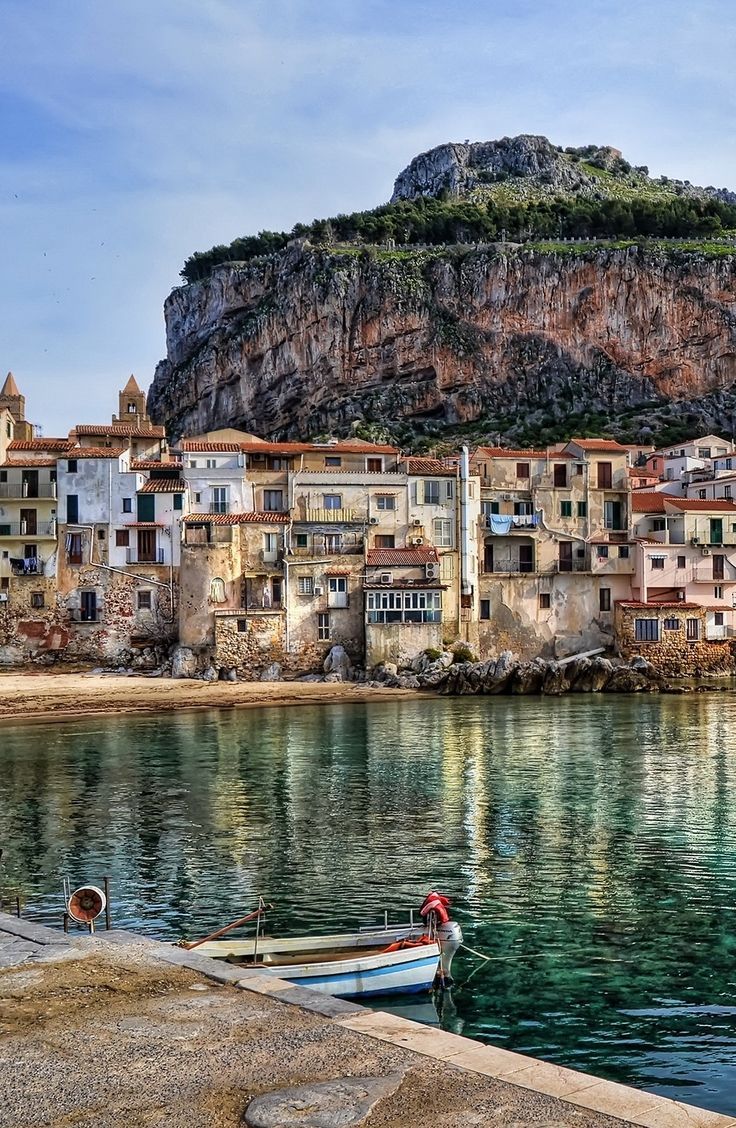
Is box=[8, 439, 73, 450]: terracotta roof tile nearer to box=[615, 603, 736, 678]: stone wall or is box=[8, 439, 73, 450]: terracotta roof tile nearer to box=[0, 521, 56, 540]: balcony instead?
box=[0, 521, 56, 540]: balcony

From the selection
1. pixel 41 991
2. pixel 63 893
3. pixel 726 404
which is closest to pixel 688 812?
pixel 63 893

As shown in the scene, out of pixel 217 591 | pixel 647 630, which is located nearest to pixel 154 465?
pixel 217 591

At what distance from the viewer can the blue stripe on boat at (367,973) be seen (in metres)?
16.2

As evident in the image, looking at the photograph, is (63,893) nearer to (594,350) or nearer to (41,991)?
(41,991)

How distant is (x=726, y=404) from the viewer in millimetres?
130500

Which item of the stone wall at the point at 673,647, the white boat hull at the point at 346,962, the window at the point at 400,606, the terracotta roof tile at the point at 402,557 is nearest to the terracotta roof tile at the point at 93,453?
the terracotta roof tile at the point at 402,557

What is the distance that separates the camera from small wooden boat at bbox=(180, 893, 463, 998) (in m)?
16.4

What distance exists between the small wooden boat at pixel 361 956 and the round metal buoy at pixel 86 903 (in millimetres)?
1609

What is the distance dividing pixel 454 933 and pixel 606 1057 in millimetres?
3819

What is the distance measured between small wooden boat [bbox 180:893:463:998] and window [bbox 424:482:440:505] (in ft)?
184

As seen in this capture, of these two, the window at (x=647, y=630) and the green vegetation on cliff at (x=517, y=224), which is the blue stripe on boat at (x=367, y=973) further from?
the green vegetation on cliff at (x=517, y=224)

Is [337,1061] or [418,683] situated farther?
[418,683]

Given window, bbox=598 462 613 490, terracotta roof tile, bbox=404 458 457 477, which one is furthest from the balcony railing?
window, bbox=598 462 613 490

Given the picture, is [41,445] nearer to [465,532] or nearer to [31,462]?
[31,462]
